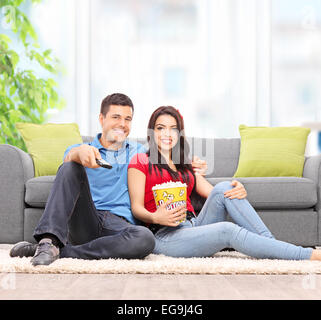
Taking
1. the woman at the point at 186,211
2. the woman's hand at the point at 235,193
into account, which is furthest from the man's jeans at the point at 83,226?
the woman's hand at the point at 235,193

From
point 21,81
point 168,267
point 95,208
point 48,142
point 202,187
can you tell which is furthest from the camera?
point 21,81

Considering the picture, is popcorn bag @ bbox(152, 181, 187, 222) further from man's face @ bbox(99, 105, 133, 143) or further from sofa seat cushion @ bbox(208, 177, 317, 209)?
sofa seat cushion @ bbox(208, 177, 317, 209)

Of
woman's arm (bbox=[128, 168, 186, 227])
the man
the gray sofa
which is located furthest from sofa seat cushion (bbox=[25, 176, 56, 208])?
woman's arm (bbox=[128, 168, 186, 227])

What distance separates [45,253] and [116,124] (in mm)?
688

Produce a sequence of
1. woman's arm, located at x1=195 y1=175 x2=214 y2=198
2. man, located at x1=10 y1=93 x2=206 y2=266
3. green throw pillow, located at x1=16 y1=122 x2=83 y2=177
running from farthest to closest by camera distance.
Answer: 1. green throw pillow, located at x1=16 y1=122 x2=83 y2=177
2. woman's arm, located at x1=195 y1=175 x2=214 y2=198
3. man, located at x1=10 y1=93 x2=206 y2=266

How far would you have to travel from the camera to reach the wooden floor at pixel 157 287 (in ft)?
3.96

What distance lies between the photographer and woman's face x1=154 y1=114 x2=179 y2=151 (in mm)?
2055

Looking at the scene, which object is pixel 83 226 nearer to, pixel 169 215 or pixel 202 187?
pixel 169 215

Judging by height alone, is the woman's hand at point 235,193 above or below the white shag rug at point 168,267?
above

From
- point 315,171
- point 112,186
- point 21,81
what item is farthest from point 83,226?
point 21,81

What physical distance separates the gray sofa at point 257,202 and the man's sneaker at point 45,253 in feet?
2.56

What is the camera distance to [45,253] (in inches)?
64.2

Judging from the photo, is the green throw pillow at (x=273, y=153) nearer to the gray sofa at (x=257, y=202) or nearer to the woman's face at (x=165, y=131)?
the gray sofa at (x=257, y=202)

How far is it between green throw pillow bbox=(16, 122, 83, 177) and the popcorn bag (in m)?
1.24
